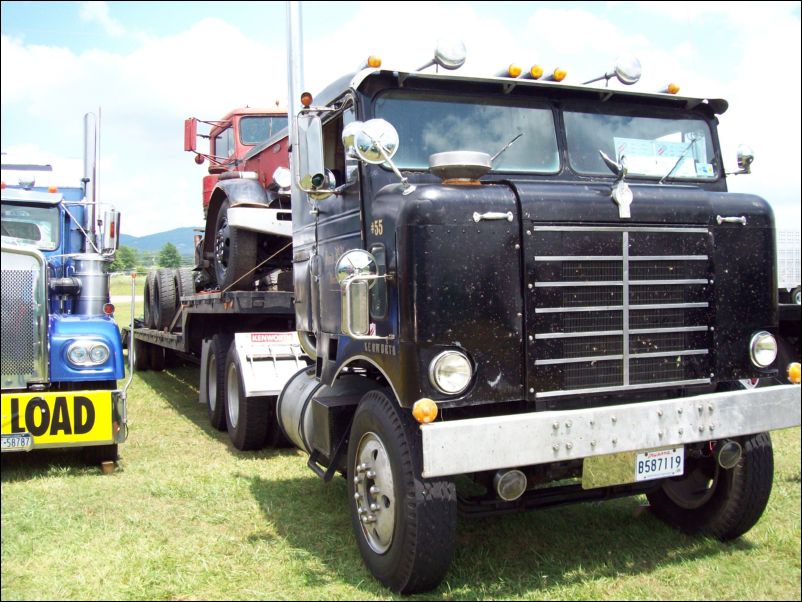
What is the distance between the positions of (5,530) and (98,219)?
4.92m

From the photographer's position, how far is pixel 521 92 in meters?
4.77

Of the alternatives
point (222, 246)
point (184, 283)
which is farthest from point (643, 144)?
point (184, 283)

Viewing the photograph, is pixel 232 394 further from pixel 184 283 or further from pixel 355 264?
pixel 355 264

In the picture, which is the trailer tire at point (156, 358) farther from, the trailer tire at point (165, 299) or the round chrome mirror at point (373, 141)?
the round chrome mirror at point (373, 141)

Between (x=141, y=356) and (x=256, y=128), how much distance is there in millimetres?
5335

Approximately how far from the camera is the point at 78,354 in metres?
6.24

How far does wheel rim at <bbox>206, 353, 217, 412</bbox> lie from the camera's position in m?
8.58

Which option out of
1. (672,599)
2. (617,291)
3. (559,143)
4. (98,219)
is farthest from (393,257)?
(98,219)

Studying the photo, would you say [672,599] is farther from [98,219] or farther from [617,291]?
Result: [98,219]

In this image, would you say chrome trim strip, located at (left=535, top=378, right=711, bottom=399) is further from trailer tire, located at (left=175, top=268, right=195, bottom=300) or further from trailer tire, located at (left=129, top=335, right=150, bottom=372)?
trailer tire, located at (left=129, top=335, right=150, bottom=372)

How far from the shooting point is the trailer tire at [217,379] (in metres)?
8.24

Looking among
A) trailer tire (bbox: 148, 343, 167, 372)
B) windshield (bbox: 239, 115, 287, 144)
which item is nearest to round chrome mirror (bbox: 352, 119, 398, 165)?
windshield (bbox: 239, 115, 287, 144)

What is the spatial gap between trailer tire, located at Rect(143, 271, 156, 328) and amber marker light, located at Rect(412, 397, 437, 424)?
926 cm

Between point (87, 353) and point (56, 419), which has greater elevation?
point (87, 353)
